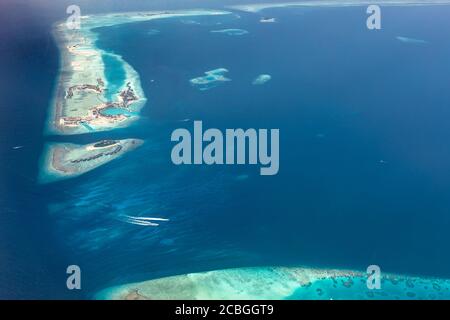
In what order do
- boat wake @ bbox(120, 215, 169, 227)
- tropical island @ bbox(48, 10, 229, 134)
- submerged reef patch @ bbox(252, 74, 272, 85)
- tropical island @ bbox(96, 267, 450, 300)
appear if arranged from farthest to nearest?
submerged reef patch @ bbox(252, 74, 272, 85) < tropical island @ bbox(48, 10, 229, 134) < boat wake @ bbox(120, 215, 169, 227) < tropical island @ bbox(96, 267, 450, 300)

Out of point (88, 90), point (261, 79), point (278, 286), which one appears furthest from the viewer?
point (261, 79)

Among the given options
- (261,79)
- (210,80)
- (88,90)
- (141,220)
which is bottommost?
(141,220)

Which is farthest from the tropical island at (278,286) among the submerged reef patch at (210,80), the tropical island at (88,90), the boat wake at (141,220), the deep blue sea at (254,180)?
the submerged reef patch at (210,80)

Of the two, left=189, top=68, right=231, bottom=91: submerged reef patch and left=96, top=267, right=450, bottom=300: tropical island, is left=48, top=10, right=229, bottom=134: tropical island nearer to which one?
left=189, top=68, right=231, bottom=91: submerged reef patch

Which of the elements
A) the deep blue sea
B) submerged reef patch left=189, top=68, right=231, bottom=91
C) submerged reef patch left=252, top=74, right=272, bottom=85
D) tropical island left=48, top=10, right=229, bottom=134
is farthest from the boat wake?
submerged reef patch left=252, top=74, right=272, bottom=85

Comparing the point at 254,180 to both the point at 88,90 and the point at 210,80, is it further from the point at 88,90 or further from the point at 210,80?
the point at 88,90

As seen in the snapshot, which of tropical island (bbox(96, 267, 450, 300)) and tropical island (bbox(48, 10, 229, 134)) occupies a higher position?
tropical island (bbox(48, 10, 229, 134))

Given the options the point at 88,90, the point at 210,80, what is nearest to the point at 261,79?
the point at 210,80

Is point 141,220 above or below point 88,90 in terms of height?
below
